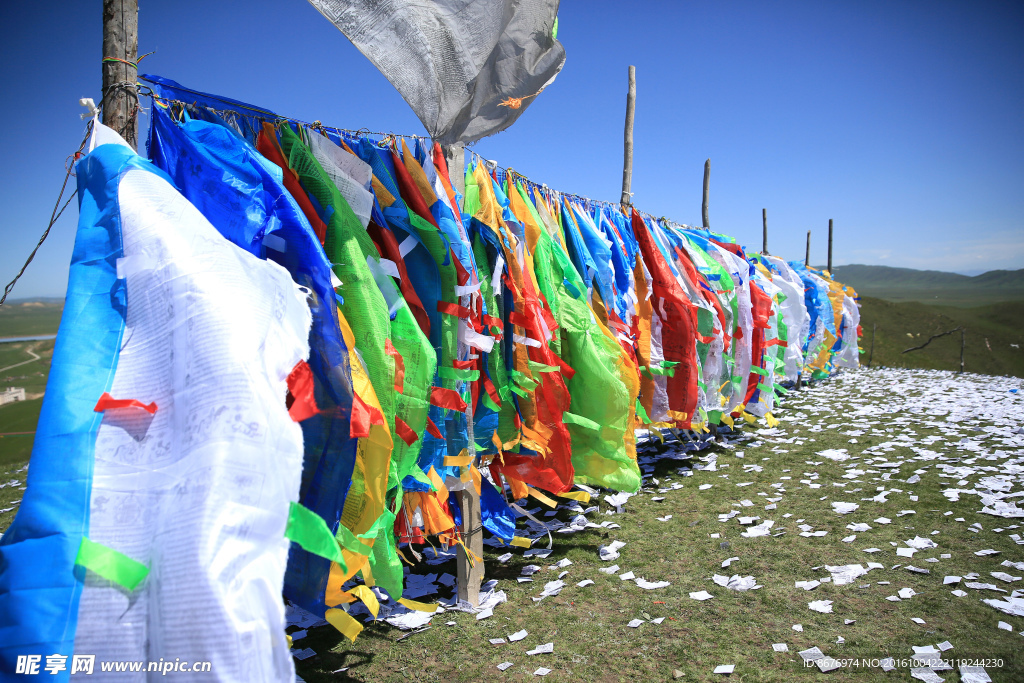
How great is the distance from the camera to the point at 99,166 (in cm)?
167

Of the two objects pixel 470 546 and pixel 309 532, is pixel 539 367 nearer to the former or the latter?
pixel 470 546

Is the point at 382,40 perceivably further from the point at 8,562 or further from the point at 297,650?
the point at 297,650

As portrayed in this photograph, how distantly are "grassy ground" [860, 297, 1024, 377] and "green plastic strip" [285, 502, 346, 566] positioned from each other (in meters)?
22.7

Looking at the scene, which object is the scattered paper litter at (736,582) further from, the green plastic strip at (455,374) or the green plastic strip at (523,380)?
the green plastic strip at (455,374)

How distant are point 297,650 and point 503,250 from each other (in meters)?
2.45

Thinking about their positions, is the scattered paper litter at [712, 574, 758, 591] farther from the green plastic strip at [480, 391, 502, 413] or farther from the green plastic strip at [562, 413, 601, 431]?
the green plastic strip at [480, 391, 502, 413]

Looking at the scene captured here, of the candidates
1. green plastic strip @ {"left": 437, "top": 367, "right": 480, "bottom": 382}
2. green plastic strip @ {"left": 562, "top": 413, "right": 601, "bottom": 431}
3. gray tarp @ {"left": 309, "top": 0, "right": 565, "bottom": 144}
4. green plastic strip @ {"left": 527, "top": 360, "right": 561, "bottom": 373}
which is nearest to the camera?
gray tarp @ {"left": 309, "top": 0, "right": 565, "bottom": 144}

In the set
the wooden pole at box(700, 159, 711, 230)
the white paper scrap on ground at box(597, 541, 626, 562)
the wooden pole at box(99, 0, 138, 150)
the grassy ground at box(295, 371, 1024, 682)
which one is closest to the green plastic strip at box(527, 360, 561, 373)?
the grassy ground at box(295, 371, 1024, 682)

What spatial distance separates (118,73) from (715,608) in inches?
154

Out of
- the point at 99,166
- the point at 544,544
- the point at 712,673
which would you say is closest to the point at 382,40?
the point at 99,166

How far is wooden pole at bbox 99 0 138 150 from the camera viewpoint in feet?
6.13

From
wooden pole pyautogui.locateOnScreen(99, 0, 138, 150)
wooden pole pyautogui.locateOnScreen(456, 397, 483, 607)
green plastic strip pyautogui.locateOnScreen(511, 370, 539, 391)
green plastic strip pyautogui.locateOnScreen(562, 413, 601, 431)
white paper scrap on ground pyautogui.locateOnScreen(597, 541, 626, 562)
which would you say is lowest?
white paper scrap on ground pyautogui.locateOnScreen(597, 541, 626, 562)

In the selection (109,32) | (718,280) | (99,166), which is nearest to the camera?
(99,166)

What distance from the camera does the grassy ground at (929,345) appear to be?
22609 mm
